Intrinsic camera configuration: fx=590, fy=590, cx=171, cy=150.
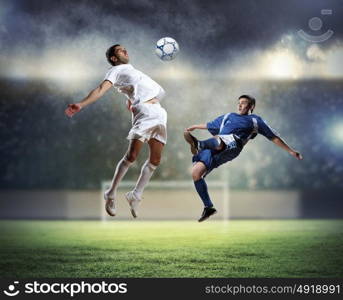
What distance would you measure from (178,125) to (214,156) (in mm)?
6839

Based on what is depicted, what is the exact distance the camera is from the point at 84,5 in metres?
8.26

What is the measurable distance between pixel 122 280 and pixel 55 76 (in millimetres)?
7047

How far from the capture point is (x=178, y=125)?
39.0 feet

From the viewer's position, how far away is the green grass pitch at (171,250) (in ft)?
17.3

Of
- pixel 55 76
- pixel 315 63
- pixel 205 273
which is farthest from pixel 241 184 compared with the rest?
pixel 205 273

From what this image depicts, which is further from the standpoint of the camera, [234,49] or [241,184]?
[241,184]

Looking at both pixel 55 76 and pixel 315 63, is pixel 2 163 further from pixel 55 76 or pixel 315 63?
pixel 315 63

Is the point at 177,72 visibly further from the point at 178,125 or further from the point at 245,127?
the point at 245,127

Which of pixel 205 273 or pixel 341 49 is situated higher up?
pixel 341 49

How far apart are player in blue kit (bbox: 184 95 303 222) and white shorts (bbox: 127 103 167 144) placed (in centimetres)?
27

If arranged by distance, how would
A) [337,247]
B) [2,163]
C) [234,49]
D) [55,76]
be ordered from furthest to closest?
1. [2,163]
2. [55,76]
3. [234,49]
4. [337,247]

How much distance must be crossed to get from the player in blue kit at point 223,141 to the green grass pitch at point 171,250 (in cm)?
83

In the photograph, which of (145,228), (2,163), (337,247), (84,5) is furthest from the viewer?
(2,163)

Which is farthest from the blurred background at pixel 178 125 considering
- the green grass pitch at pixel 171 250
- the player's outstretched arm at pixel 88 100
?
the player's outstretched arm at pixel 88 100
